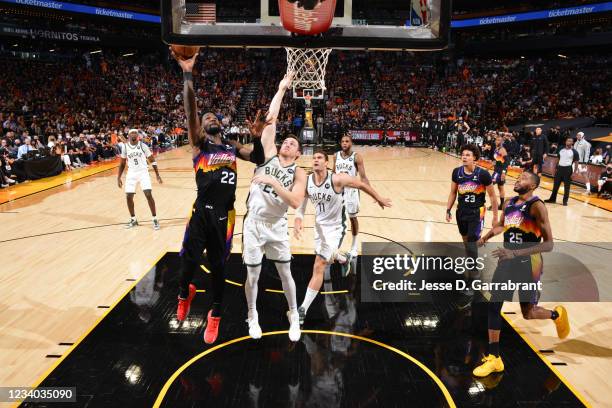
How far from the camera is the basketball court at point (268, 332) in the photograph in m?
4.29

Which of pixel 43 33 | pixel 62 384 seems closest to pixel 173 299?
pixel 62 384

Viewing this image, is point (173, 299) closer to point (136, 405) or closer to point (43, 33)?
point (136, 405)

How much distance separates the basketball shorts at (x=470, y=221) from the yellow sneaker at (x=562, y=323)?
5.29 ft

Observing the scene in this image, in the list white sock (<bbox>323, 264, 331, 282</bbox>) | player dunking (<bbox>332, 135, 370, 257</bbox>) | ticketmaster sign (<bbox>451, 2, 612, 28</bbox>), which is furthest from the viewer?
ticketmaster sign (<bbox>451, 2, 612, 28</bbox>)

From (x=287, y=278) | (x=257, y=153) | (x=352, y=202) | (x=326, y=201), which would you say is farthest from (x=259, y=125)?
(x=352, y=202)

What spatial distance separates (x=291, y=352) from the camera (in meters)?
4.94

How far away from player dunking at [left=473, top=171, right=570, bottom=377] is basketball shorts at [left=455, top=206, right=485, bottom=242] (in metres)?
1.66

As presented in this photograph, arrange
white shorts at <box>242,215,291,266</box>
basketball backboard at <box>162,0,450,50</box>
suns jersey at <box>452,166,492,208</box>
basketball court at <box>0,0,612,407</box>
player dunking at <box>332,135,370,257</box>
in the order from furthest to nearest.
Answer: player dunking at <box>332,135,370,257</box> < basketball backboard at <box>162,0,450,50</box> < suns jersey at <box>452,166,492,208</box> < white shorts at <box>242,215,291,266</box> < basketball court at <box>0,0,612,407</box>

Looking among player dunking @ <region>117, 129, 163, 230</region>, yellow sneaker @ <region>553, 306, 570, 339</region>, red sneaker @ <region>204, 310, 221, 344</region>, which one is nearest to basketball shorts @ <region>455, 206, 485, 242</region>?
yellow sneaker @ <region>553, 306, 570, 339</region>

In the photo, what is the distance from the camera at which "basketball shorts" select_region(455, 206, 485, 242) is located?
21.1 ft

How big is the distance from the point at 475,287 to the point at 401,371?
7.76 feet

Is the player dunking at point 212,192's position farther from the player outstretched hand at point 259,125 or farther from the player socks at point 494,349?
the player socks at point 494,349

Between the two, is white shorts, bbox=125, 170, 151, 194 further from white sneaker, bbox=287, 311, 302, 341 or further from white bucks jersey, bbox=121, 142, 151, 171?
white sneaker, bbox=287, 311, 302, 341

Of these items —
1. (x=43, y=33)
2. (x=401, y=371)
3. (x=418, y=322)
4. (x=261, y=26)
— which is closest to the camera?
(x=401, y=371)
